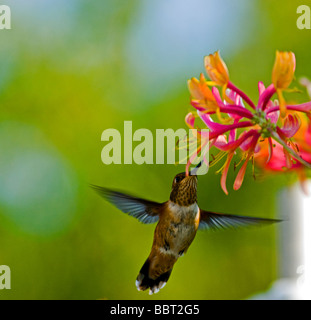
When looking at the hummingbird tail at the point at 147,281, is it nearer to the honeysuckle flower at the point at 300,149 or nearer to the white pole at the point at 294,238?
the honeysuckle flower at the point at 300,149

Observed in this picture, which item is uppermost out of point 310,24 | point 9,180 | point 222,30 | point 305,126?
point 222,30

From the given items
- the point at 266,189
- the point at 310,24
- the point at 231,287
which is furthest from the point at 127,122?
the point at 310,24

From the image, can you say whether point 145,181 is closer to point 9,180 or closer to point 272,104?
point 9,180

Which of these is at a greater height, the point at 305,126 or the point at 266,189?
the point at 266,189

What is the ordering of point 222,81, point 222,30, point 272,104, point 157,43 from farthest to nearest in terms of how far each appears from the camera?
point 157,43 → point 222,30 → point 272,104 → point 222,81

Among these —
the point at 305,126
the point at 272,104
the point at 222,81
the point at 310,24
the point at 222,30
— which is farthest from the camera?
the point at 222,30

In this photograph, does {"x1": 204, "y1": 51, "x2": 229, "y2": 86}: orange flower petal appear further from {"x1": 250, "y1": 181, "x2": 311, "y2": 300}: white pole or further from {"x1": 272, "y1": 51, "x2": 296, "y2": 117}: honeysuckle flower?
{"x1": 250, "y1": 181, "x2": 311, "y2": 300}: white pole

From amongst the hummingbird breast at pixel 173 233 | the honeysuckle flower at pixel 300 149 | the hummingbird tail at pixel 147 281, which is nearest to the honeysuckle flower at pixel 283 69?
the honeysuckle flower at pixel 300 149

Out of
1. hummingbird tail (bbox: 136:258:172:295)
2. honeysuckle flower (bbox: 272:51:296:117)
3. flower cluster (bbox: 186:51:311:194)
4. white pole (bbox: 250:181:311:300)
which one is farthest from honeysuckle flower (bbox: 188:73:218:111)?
white pole (bbox: 250:181:311:300)
